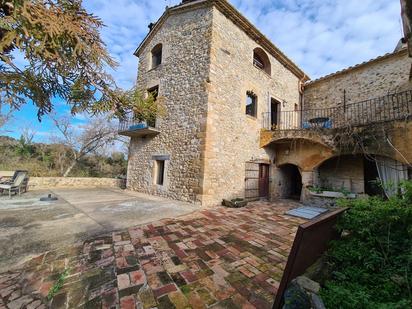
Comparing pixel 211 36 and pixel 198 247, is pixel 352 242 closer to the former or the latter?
pixel 198 247

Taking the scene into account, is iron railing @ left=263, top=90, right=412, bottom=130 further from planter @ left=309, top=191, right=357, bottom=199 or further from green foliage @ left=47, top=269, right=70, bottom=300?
green foliage @ left=47, top=269, right=70, bottom=300

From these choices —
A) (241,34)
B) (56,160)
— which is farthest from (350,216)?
(56,160)

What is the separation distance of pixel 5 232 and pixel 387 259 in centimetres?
544

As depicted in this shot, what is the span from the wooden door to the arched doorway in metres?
0.90

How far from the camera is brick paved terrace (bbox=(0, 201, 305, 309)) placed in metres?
1.78

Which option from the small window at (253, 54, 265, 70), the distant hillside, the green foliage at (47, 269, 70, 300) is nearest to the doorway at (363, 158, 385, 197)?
the small window at (253, 54, 265, 70)

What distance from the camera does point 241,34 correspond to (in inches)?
310

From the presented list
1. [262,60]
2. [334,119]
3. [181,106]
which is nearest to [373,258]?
[181,106]

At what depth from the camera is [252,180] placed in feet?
25.8

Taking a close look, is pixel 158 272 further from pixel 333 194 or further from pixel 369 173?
pixel 369 173

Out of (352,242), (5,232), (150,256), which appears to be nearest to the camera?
(352,242)

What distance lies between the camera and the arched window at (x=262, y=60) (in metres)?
8.99

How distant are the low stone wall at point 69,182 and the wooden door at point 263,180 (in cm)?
838

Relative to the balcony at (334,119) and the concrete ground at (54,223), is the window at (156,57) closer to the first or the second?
the balcony at (334,119)
